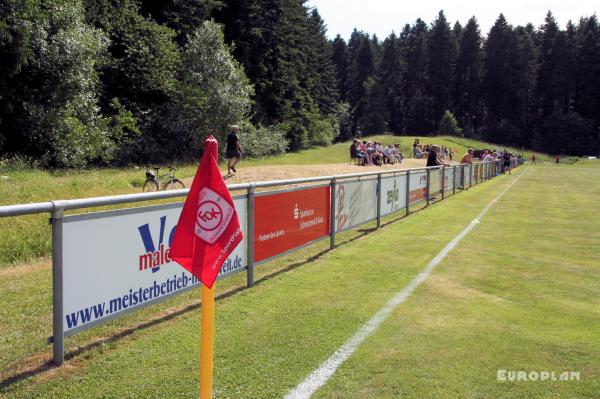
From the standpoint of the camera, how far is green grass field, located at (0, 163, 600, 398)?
155 inches

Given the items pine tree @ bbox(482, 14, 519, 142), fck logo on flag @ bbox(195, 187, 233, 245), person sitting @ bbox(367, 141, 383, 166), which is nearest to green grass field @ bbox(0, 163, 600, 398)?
fck logo on flag @ bbox(195, 187, 233, 245)

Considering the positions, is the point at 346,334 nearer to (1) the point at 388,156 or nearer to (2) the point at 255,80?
(1) the point at 388,156

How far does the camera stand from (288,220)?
8.11 m

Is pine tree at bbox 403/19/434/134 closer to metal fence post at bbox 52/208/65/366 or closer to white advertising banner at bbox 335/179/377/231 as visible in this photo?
white advertising banner at bbox 335/179/377/231

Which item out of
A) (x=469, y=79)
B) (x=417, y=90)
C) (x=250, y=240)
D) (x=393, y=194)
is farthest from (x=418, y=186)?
(x=417, y=90)

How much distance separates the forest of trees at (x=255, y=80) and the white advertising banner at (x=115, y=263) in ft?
79.8

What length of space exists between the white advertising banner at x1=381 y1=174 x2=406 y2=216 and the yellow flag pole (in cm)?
1012

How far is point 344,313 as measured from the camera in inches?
227

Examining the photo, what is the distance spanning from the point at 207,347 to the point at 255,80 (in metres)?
58.3

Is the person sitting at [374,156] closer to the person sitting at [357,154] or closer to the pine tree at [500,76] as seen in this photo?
the person sitting at [357,154]

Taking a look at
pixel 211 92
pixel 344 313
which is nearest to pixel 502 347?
pixel 344 313

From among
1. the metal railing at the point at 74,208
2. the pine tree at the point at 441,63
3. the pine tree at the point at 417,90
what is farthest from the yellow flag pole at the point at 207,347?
the pine tree at the point at 441,63

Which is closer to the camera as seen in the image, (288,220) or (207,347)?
(207,347)

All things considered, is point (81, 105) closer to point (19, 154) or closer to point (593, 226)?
point (19, 154)
